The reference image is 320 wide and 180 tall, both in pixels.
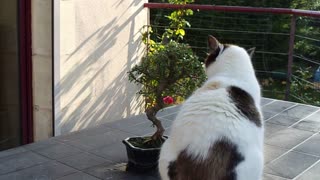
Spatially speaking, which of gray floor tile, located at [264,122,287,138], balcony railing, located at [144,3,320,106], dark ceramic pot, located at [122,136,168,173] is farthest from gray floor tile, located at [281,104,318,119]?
dark ceramic pot, located at [122,136,168,173]

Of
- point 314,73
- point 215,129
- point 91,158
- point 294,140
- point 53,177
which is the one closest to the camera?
point 215,129

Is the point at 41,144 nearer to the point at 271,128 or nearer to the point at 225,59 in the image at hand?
the point at 225,59

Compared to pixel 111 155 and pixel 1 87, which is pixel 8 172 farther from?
pixel 1 87

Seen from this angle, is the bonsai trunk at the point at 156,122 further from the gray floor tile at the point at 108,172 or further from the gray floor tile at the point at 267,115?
the gray floor tile at the point at 267,115

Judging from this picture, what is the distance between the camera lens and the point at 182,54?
11.2 ft

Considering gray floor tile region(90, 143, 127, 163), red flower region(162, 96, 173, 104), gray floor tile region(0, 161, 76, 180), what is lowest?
gray floor tile region(0, 161, 76, 180)

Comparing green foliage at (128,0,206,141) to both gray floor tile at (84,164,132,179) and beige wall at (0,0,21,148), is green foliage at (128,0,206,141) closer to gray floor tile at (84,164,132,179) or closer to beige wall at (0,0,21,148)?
gray floor tile at (84,164,132,179)

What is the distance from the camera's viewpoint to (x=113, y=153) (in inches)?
156

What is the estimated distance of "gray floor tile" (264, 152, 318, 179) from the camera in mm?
3600

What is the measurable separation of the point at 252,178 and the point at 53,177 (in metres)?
1.68

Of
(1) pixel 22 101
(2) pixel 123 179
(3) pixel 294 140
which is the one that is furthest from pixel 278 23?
(2) pixel 123 179

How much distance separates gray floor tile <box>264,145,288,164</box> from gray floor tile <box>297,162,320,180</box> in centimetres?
34

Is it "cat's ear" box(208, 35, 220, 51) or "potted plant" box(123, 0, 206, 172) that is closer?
"cat's ear" box(208, 35, 220, 51)

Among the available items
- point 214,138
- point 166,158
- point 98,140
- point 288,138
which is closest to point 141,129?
point 98,140
